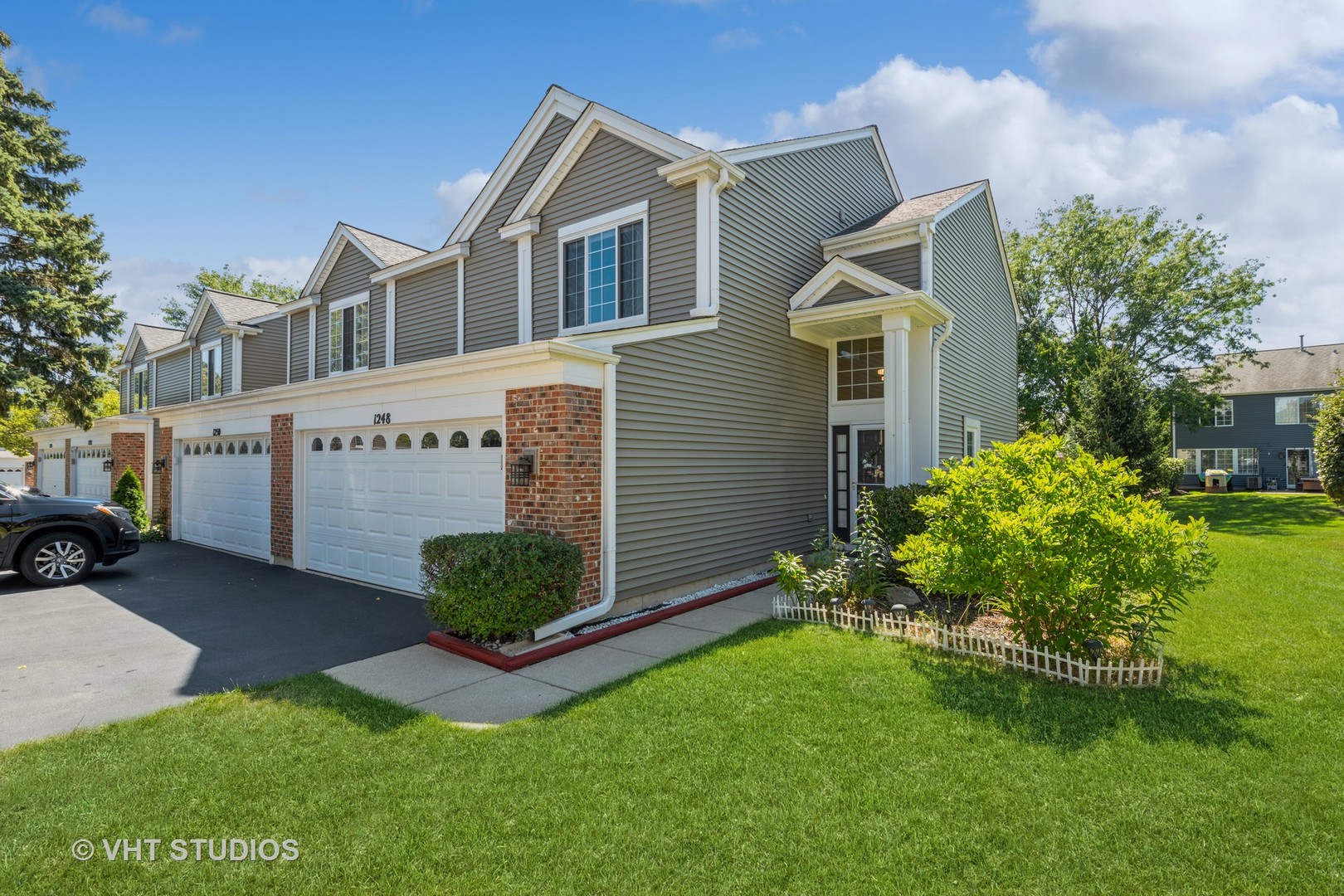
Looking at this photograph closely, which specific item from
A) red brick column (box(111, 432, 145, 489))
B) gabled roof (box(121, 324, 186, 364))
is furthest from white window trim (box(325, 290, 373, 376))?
gabled roof (box(121, 324, 186, 364))

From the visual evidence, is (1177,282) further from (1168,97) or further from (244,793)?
(244,793)

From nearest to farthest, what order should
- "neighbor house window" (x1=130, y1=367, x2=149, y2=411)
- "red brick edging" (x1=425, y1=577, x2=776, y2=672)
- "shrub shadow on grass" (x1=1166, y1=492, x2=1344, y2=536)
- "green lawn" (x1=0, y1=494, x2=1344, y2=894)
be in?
"green lawn" (x1=0, y1=494, x2=1344, y2=894)
"red brick edging" (x1=425, y1=577, x2=776, y2=672)
"shrub shadow on grass" (x1=1166, y1=492, x2=1344, y2=536)
"neighbor house window" (x1=130, y1=367, x2=149, y2=411)

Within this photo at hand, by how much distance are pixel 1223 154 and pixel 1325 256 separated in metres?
15.7

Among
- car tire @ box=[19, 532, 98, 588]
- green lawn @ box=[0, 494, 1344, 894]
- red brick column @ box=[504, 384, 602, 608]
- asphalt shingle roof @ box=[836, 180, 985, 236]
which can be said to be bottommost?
green lawn @ box=[0, 494, 1344, 894]

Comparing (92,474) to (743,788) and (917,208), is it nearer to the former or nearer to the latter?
(743,788)

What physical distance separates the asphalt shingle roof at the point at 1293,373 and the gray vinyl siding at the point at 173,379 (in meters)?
45.1

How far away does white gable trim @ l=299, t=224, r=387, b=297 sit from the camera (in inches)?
564

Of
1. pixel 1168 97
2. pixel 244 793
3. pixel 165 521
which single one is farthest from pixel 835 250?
pixel 165 521

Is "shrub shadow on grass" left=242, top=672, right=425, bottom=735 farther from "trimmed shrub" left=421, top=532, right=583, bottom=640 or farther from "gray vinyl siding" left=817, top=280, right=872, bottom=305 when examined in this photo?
"gray vinyl siding" left=817, top=280, right=872, bottom=305

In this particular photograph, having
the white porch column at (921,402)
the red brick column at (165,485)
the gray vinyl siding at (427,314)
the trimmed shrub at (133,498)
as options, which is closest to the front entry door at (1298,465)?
the white porch column at (921,402)

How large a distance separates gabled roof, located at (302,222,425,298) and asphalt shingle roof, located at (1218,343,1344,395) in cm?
3776

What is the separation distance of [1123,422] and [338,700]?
20.4 meters

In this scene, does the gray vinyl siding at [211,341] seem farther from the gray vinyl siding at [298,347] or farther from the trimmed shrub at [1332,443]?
the trimmed shrub at [1332,443]

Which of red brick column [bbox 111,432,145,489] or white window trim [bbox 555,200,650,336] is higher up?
white window trim [bbox 555,200,650,336]
